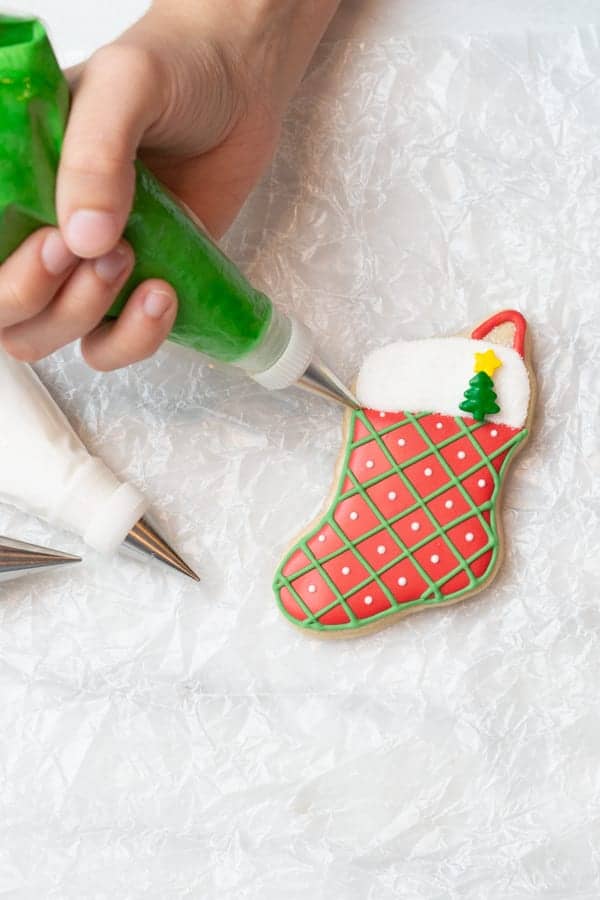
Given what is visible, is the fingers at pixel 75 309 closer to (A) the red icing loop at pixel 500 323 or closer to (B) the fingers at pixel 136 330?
(B) the fingers at pixel 136 330

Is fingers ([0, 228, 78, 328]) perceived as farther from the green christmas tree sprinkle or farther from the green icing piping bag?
the green christmas tree sprinkle

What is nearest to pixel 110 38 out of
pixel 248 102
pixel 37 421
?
pixel 248 102

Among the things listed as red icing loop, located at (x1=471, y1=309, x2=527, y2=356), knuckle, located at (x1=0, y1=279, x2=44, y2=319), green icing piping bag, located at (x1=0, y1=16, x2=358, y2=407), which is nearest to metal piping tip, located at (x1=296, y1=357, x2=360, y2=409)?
green icing piping bag, located at (x1=0, y1=16, x2=358, y2=407)

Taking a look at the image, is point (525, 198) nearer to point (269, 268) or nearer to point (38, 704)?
point (269, 268)

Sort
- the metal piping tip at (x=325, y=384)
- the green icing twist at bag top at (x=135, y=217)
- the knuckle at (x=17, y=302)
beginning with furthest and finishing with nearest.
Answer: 1. the metal piping tip at (x=325, y=384)
2. the knuckle at (x=17, y=302)
3. the green icing twist at bag top at (x=135, y=217)

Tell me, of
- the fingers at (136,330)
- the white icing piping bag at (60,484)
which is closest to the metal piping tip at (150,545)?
the white icing piping bag at (60,484)

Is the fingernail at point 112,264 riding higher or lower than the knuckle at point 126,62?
lower

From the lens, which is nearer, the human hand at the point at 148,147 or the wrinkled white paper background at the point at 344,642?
the human hand at the point at 148,147
